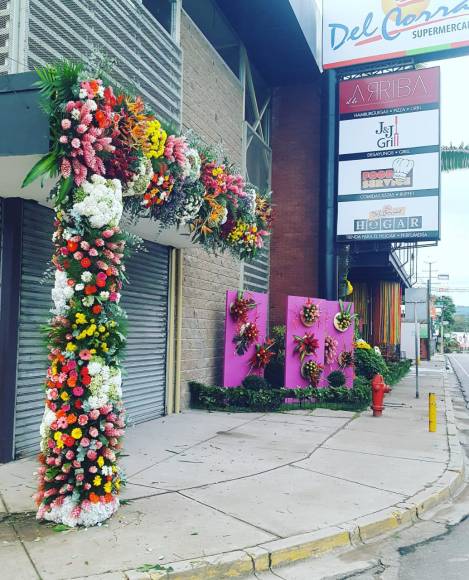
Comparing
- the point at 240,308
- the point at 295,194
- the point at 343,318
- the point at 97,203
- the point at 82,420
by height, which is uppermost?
the point at 295,194

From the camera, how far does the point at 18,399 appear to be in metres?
7.11

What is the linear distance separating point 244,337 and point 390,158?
759 cm

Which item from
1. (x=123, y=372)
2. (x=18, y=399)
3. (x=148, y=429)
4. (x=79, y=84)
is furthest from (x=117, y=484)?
(x=148, y=429)

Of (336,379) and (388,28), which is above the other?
(388,28)

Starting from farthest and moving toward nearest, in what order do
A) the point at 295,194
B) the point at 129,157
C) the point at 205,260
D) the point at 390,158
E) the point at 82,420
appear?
the point at 295,194
the point at 390,158
the point at 205,260
the point at 129,157
the point at 82,420

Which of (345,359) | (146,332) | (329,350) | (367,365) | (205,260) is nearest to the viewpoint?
(146,332)

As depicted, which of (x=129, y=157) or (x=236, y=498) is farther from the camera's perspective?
(x=236, y=498)

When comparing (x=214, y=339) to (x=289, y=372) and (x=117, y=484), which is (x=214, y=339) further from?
(x=117, y=484)

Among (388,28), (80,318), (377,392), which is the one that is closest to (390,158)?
(388,28)

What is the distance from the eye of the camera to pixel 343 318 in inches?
574

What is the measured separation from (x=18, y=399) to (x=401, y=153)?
43.0ft

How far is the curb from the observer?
4.19 meters

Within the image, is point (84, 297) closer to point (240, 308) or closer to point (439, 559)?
point (439, 559)

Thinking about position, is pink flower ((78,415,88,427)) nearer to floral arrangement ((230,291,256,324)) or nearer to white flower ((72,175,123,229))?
white flower ((72,175,123,229))
